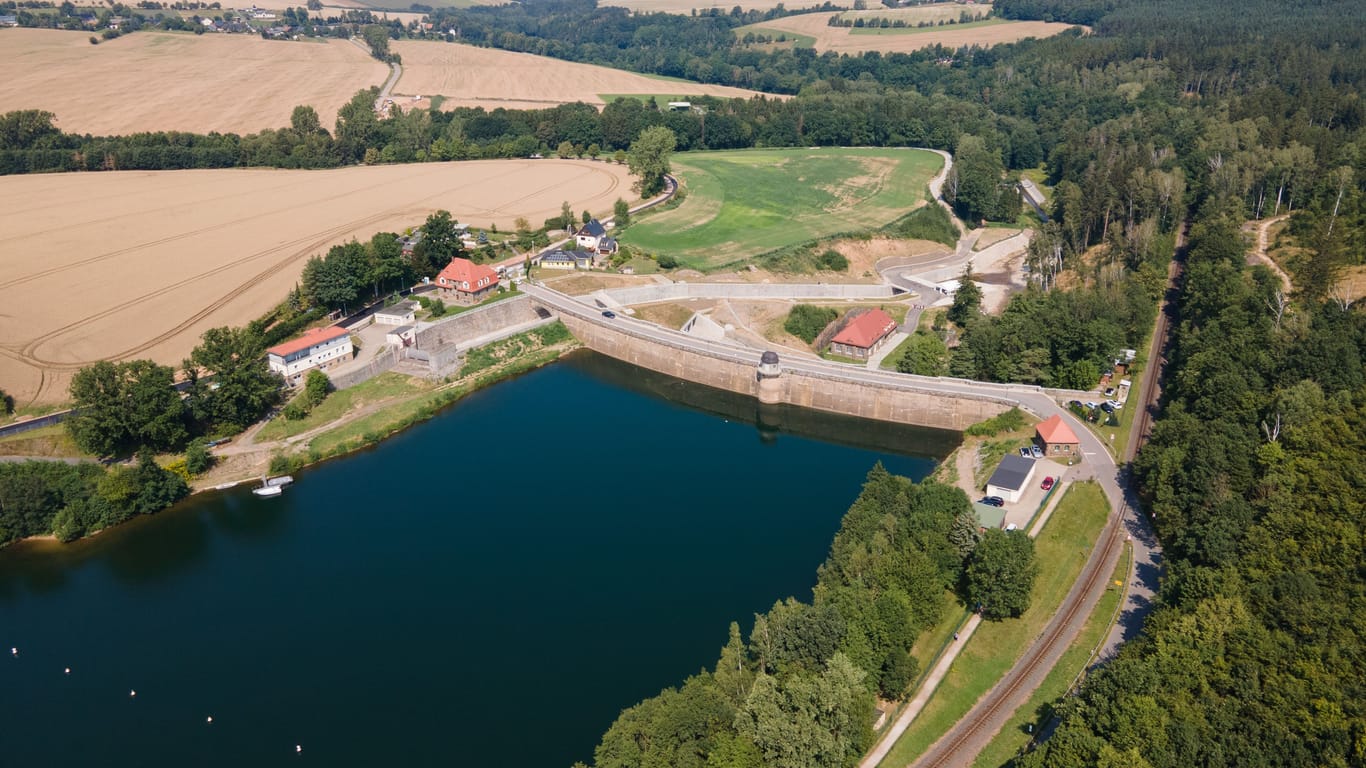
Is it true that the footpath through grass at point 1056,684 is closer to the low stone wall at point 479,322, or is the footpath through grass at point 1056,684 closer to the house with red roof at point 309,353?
the low stone wall at point 479,322

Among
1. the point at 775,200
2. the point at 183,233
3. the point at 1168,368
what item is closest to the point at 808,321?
the point at 1168,368

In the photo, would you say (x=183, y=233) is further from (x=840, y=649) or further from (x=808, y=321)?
(x=840, y=649)

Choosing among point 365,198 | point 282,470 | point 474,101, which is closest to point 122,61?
point 474,101

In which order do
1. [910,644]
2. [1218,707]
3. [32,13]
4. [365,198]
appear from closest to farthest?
[1218,707] → [910,644] → [365,198] → [32,13]

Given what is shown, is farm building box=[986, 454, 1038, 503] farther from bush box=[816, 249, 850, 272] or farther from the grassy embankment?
bush box=[816, 249, 850, 272]

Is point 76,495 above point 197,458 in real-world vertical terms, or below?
above

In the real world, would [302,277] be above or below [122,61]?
below

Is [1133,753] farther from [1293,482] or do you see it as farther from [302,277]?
[302,277]
